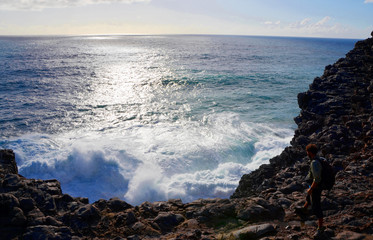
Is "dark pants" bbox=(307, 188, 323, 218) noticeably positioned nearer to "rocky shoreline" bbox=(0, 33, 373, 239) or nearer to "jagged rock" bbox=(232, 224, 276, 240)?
"rocky shoreline" bbox=(0, 33, 373, 239)

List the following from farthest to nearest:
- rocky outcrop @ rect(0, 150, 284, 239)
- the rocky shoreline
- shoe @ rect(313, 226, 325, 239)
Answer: rocky outcrop @ rect(0, 150, 284, 239)
the rocky shoreline
shoe @ rect(313, 226, 325, 239)

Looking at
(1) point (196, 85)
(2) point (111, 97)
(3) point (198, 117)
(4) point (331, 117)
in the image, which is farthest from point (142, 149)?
(1) point (196, 85)

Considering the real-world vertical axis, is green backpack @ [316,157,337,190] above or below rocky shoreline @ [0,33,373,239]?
above

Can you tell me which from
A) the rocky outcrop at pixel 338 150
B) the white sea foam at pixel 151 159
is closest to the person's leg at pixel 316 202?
the rocky outcrop at pixel 338 150

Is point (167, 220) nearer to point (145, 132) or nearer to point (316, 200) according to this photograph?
point (316, 200)

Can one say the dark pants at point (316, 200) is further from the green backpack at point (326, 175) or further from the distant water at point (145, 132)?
the distant water at point (145, 132)

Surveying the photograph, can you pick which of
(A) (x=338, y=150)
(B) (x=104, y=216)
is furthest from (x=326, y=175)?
(B) (x=104, y=216)

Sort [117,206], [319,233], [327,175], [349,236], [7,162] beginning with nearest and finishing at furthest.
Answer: [349,236], [319,233], [327,175], [117,206], [7,162]

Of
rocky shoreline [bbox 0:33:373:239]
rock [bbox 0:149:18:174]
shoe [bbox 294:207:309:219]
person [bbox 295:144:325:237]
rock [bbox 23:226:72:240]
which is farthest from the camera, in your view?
rock [bbox 0:149:18:174]

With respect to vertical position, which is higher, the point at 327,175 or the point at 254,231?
the point at 327,175

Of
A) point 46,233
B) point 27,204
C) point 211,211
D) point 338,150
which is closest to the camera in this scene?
point 46,233

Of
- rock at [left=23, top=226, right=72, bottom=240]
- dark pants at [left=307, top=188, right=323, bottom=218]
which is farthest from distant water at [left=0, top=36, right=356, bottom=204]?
dark pants at [left=307, top=188, right=323, bottom=218]

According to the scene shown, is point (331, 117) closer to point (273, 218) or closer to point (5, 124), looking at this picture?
point (273, 218)

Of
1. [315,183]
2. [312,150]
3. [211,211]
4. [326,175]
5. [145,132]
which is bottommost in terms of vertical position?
[145,132]
